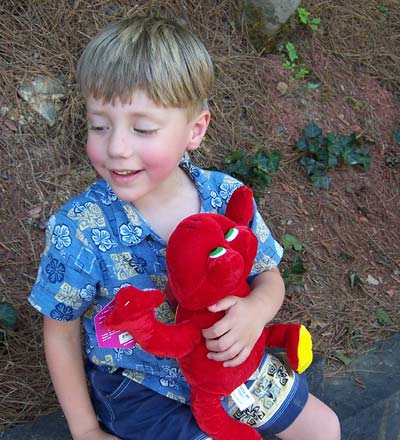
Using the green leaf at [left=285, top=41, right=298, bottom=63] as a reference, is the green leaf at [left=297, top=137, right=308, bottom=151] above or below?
below

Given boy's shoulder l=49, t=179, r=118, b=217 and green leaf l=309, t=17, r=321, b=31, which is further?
green leaf l=309, t=17, r=321, b=31

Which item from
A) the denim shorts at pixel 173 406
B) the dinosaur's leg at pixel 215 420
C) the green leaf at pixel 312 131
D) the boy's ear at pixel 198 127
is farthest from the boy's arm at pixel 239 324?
the green leaf at pixel 312 131

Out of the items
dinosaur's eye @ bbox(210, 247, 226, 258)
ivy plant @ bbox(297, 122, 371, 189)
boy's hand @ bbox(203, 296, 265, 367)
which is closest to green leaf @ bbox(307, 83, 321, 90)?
ivy plant @ bbox(297, 122, 371, 189)

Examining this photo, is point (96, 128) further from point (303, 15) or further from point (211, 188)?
point (303, 15)

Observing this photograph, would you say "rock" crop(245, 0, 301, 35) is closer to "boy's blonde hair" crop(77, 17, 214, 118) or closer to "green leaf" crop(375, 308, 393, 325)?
"green leaf" crop(375, 308, 393, 325)

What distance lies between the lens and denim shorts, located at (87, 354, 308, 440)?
159cm

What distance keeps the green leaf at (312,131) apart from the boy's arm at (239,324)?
1637 millimetres

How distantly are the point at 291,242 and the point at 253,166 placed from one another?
0.41 m

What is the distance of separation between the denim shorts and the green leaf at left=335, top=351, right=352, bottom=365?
2.54 feet

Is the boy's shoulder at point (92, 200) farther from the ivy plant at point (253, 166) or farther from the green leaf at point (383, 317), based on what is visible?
the green leaf at point (383, 317)

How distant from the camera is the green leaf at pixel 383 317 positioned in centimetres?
275

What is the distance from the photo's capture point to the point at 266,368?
1738mm

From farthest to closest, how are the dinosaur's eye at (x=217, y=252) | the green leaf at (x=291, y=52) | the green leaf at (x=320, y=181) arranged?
the green leaf at (x=291, y=52) → the green leaf at (x=320, y=181) → the dinosaur's eye at (x=217, y=252)

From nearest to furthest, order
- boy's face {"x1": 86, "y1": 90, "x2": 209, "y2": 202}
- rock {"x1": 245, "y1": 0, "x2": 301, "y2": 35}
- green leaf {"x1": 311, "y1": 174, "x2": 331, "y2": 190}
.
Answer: boy's face {"x1": 86, "y1": 90, "x2": 209, "y2": 202}, green leaf {"x1": 311, "y1": 174, "x2": 331, "y2": 190}, rock {"x1": 245, "y1": 0, "x2": 301, "y2": 35}
